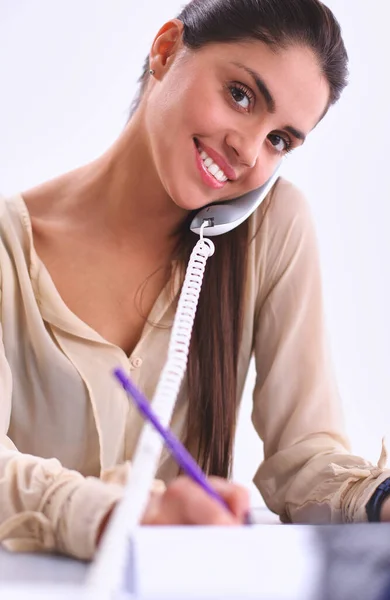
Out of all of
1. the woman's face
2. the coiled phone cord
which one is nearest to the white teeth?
the woman's face

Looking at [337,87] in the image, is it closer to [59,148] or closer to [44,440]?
[44,440]

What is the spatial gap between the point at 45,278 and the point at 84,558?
2.34ft

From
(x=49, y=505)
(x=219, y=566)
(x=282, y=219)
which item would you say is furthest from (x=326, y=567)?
(x=282, y=219)

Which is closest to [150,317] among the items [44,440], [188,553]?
[44,440]

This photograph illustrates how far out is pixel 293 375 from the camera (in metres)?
1.50

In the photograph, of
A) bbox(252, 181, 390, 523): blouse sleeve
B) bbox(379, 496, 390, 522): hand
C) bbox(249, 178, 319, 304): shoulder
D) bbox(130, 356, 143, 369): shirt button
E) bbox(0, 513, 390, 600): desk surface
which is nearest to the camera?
bbox(0, 513, 390, 600): desk surface

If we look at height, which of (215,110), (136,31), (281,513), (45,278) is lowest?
(281,513)

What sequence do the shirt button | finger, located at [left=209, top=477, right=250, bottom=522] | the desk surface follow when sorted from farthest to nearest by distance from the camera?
the shirt button → finger, located at [left=209, top=477, right=250, bottom=522] → the desk surface

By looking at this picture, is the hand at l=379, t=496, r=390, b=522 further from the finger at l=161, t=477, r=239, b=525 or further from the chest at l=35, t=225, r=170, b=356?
the chest at l=35, t=225, r=170, b=356

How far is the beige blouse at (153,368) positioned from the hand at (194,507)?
52 cm

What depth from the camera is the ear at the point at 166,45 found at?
1.37 meters

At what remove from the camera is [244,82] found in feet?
4.10

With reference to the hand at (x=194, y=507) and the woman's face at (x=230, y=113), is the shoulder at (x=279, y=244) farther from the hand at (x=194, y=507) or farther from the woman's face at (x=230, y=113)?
the hand at (x=194, y=507)

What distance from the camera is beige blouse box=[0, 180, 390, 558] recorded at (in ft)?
4.67
